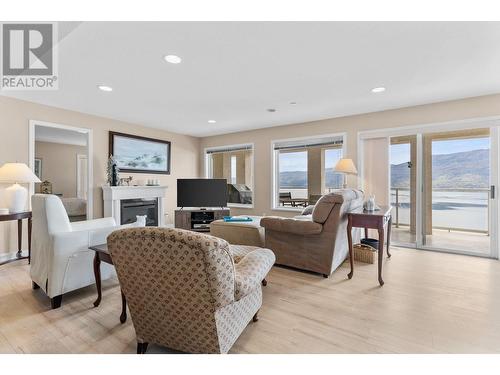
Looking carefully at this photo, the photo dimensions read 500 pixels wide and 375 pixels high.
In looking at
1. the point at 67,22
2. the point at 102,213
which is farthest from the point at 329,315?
the point at 102,213

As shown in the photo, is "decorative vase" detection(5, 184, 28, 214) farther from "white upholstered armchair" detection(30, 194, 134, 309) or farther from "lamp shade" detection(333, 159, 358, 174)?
"lamp shade" detection(333, 159, 358, 174)

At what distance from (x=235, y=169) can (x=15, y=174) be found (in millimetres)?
4117

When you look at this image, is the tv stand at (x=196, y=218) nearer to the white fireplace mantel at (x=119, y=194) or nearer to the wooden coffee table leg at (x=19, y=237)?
the white fireplace mantel at (x=119, y=194)

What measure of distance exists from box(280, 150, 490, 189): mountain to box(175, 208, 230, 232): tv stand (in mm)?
2618

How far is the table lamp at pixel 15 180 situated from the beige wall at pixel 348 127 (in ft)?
12.4

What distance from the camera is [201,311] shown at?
139 cm

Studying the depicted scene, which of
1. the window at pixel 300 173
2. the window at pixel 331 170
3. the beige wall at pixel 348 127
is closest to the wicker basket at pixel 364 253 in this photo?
the beige wall at pixel 348 127

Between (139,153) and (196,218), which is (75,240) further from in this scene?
(139,153)

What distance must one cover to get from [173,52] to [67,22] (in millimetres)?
801

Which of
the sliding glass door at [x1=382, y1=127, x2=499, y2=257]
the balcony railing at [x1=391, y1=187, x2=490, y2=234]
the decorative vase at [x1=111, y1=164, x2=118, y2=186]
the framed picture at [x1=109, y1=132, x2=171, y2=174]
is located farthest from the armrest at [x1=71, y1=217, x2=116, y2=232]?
the balcony railing at [x1=391, y1=187, x2=490, y2=234]

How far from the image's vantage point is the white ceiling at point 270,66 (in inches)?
81.1

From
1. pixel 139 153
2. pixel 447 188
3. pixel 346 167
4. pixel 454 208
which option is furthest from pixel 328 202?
pixel 139 153
